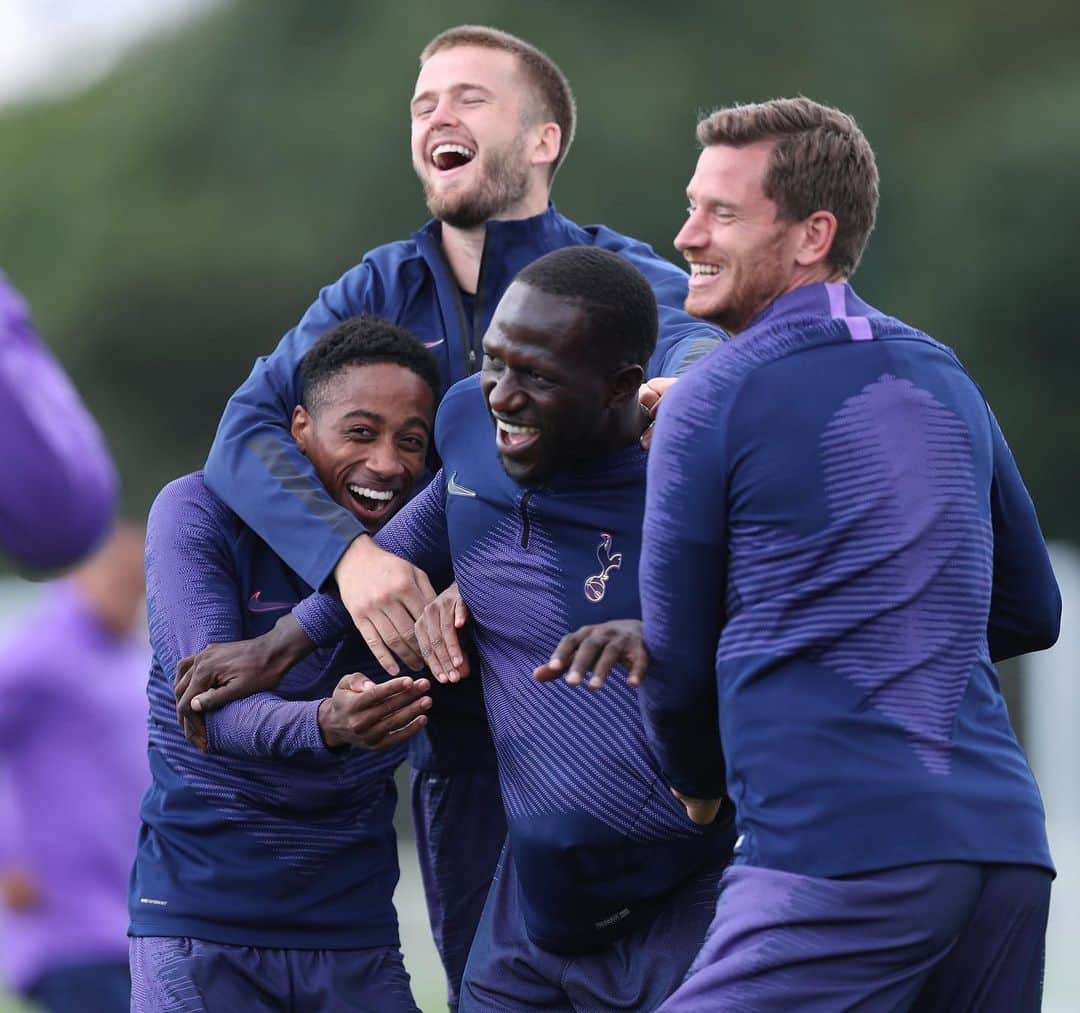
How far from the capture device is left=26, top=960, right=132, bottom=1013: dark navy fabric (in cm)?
687

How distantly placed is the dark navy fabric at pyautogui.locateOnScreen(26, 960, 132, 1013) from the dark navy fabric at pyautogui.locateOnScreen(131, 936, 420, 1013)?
2381 mm

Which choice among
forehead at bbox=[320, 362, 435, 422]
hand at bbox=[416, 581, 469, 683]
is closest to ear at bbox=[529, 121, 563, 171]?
forehead at bbox=[320, 362, 435, 422]

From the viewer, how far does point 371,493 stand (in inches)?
185

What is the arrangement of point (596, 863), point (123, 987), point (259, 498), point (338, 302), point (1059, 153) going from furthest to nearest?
point (1059, 153), point (123, 987), point (338, 302), point (259, 498), point (596, 863)

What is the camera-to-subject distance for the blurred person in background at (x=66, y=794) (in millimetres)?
6945

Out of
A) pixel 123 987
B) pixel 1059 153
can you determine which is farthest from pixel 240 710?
pixel 1059 153

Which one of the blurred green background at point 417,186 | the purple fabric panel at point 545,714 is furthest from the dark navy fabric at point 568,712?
the blurred green background at point 417,186

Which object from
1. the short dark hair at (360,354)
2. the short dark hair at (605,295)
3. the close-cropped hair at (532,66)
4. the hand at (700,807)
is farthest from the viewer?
the close-cropped hair at (532,66)

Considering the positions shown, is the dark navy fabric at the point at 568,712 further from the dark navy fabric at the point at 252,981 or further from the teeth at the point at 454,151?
the teeth at the point at 454,151

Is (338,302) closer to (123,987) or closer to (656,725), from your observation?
(656,725)

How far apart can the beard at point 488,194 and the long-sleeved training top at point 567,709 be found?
98 cm

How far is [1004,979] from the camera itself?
353 cm

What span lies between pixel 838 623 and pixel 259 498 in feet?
4.95

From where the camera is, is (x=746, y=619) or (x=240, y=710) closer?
(x=746, y=619)
